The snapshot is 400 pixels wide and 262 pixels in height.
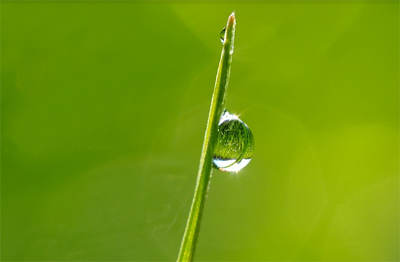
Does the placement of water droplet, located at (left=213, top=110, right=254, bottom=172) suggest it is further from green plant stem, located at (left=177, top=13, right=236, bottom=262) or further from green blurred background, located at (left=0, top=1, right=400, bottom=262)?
green blurred background, located at (left=0, top=1, right=400, bottom=262)

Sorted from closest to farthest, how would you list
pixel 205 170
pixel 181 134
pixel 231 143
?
pixel 205 170 → pixel 231 143 → pixel 181 134

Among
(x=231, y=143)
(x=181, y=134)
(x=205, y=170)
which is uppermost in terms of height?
(x=181, y=134)

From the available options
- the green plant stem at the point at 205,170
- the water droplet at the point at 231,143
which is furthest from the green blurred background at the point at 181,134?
the green plant stem at the point at 205,170

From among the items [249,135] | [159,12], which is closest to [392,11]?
[159,12]

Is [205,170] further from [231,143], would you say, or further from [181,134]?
[181,134]

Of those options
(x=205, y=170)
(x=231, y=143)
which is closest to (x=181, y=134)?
(x=231, y=143)

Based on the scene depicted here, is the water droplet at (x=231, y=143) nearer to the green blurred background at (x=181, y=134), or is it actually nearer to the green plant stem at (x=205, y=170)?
the green plant stem at (x=205, y=170)

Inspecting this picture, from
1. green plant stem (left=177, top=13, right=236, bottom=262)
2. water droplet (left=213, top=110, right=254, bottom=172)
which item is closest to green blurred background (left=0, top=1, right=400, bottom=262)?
water droplet (left=213, top=110, right=254, bottom=172)
